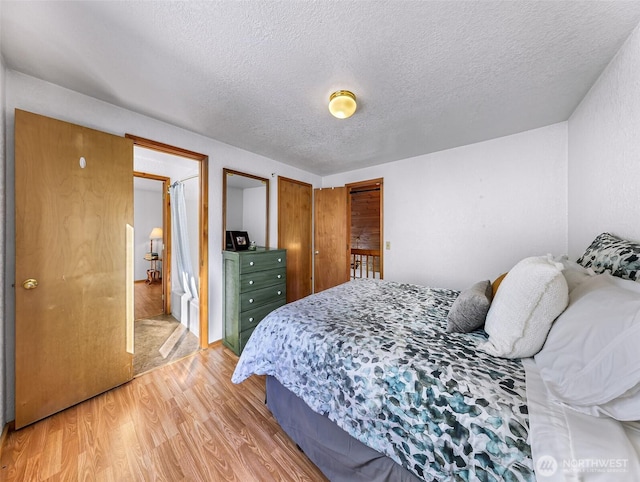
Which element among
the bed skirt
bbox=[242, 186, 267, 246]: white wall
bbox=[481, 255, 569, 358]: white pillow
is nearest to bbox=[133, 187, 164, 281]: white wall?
bbox=[242, 186, 267, 246]: white wall

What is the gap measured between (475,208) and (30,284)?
402 centimetres

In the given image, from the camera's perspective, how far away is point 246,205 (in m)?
3.11

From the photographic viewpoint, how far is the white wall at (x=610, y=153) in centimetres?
123

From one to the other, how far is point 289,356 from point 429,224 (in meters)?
2.49

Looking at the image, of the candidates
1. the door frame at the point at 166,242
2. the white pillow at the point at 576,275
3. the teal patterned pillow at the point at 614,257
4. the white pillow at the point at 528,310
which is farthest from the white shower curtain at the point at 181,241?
the teal patterned pillow at the point at 614,257

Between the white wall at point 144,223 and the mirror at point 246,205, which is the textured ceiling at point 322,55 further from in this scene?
the white wall at point 144,223

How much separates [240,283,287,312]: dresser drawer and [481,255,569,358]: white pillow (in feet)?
7.13

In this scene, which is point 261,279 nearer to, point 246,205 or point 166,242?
point 246,205

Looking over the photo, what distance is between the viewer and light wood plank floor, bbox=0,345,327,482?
124 cm

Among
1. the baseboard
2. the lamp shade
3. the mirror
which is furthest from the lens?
the lamp shade

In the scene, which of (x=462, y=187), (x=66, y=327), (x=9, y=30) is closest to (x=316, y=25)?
(x=9, y=30)

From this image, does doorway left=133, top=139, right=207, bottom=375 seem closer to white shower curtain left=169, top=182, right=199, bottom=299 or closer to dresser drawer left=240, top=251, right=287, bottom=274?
white shower curtain left=169, top=182, right=199, bottom=299

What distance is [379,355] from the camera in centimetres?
109

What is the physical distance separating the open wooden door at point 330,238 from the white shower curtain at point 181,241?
2.00 metres
